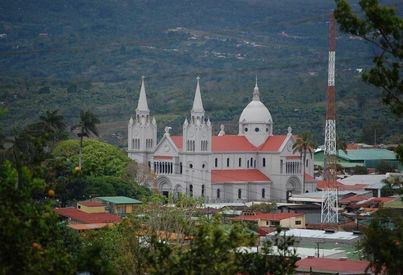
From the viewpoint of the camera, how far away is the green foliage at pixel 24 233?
2891cm

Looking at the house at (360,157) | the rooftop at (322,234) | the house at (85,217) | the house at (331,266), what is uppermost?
the house at (360,157)

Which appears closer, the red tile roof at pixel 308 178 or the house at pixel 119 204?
the house at pixel 119 204

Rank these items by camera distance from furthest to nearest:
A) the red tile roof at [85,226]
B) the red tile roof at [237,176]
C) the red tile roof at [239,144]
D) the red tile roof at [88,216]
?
the red tile roof at [239,144] → the red tile roof at [237,176] → the red tile roof at [88,216] → the red tile roof at [85,226]

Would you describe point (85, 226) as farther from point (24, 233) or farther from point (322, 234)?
point (24, 233)

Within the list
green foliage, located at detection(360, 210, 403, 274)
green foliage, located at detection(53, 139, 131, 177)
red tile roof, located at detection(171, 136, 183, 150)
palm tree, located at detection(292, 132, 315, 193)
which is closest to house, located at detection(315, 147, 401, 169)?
palm tree, located at detection(292, 132, 315, 193)

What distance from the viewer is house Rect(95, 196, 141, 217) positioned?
87062 millimetres

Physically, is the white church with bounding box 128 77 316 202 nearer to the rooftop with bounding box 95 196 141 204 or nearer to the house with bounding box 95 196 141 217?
the rooftop with bounding box 95 196 141 204

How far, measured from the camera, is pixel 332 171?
3282 inches

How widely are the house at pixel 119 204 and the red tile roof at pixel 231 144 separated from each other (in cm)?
2182

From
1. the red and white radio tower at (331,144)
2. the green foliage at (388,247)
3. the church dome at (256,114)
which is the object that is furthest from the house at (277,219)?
the green foliage at (388,247)

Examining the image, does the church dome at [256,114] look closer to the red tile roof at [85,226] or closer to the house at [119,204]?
the house at [119,204]

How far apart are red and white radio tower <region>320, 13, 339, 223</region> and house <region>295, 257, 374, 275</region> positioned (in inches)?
1012

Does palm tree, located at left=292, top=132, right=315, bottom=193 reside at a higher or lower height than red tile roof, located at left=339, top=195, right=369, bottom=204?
higher

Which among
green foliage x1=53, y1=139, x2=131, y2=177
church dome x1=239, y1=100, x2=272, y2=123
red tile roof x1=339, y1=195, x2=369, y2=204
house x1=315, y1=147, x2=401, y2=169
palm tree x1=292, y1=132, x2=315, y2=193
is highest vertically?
church dome x1=239, y1=100, x2=272, y2=123
